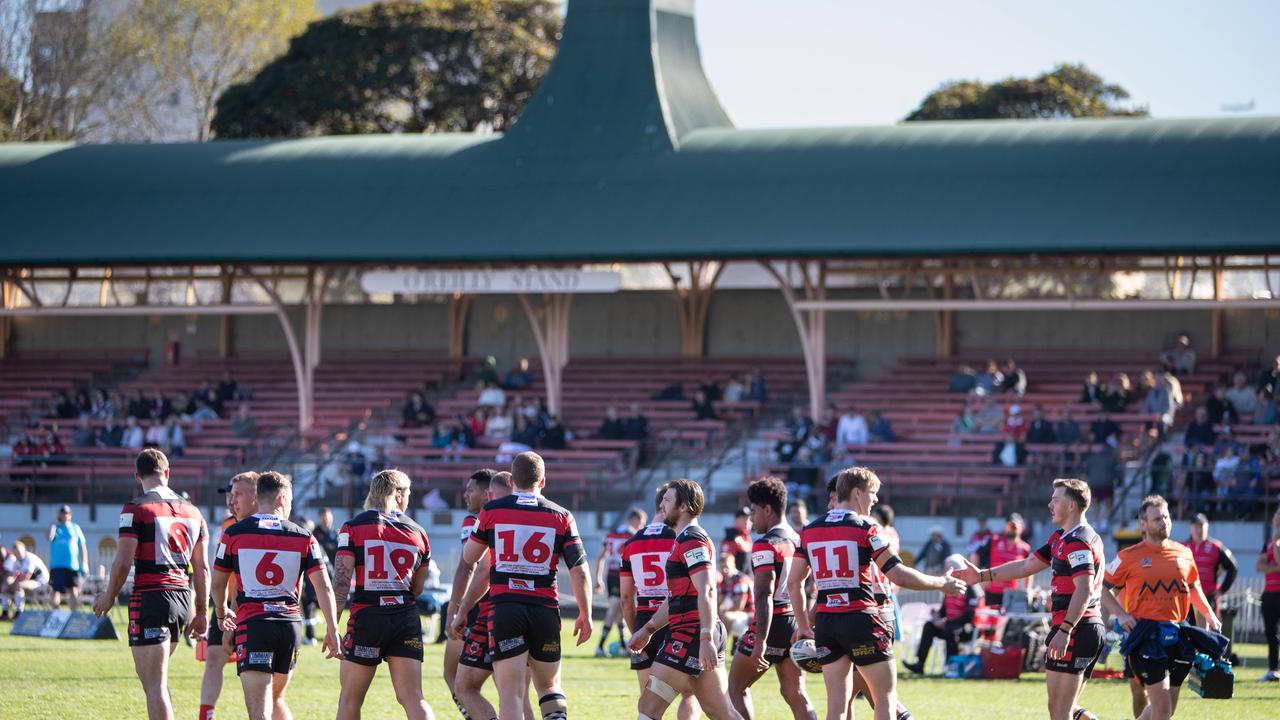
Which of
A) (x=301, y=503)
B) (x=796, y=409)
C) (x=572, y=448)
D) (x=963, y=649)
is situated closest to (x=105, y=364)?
(x=301, y=503)

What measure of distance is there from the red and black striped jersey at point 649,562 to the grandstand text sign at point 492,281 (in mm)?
19629

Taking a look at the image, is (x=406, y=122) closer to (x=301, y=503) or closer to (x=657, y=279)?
(x=657, y=279)

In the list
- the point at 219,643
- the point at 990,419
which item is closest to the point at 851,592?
the point at 219,643

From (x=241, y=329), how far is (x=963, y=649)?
80.6ft

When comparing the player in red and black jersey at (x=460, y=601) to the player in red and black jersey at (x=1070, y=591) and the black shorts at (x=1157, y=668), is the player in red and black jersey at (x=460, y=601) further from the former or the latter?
the black shorts at (x=1157, y=668)

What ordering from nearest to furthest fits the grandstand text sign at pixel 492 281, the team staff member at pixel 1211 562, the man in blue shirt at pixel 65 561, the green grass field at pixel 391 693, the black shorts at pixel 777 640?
the black shorts at pixel 777 640
the green grass field at pixel 391 693
the team staff member at pixel 1211 562
the man in blue shirt at pixel 65 561
the grandstand text sign at pixel 492 281

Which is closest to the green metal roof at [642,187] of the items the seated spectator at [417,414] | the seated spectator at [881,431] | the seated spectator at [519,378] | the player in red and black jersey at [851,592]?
the seated spectator at [881,431]

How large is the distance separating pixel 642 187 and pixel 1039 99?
73.8 feet

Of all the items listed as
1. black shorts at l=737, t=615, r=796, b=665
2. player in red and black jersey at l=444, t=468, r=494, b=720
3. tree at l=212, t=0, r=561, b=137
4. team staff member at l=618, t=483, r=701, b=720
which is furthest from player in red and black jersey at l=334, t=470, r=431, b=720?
tree at l=212, t=0, r=561, b=137

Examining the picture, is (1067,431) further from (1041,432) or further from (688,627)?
(688,627)

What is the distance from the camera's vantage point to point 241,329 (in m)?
39.6

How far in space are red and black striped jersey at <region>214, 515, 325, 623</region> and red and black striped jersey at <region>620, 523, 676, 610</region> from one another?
1975 millimetres

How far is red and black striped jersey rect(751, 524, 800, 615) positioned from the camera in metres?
11.7

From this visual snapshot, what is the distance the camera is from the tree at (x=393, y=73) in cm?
5072
